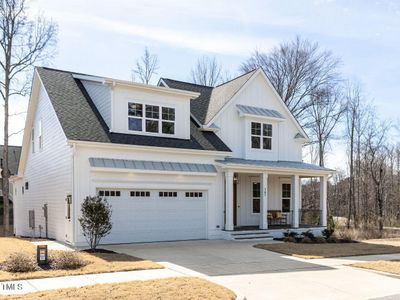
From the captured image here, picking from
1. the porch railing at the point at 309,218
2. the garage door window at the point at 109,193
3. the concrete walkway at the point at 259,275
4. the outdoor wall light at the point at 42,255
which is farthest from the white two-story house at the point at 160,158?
the outdoor wall light at the point at 42,255

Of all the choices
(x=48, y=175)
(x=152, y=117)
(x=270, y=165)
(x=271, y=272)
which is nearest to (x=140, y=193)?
(x=152, y=117)

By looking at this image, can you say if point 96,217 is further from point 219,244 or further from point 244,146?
point 244,146

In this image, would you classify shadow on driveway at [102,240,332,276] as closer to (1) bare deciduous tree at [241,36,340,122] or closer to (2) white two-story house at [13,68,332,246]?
(2) white two-story house at [13,68,332,246]

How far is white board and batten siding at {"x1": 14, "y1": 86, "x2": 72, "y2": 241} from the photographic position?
16875mm

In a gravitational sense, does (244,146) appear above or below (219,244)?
above

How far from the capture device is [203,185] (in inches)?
735

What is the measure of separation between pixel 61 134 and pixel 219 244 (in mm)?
7739

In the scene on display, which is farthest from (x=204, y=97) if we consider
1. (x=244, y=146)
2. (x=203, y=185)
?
(x=203, y=185)

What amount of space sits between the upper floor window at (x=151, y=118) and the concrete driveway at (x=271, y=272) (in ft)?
16.9

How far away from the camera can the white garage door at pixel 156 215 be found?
16587mm

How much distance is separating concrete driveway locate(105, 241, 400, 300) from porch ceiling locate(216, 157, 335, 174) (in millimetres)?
4284

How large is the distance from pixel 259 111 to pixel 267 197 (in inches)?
177

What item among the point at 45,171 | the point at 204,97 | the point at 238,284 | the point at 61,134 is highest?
the point at 204,97

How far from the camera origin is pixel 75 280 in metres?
9.23
